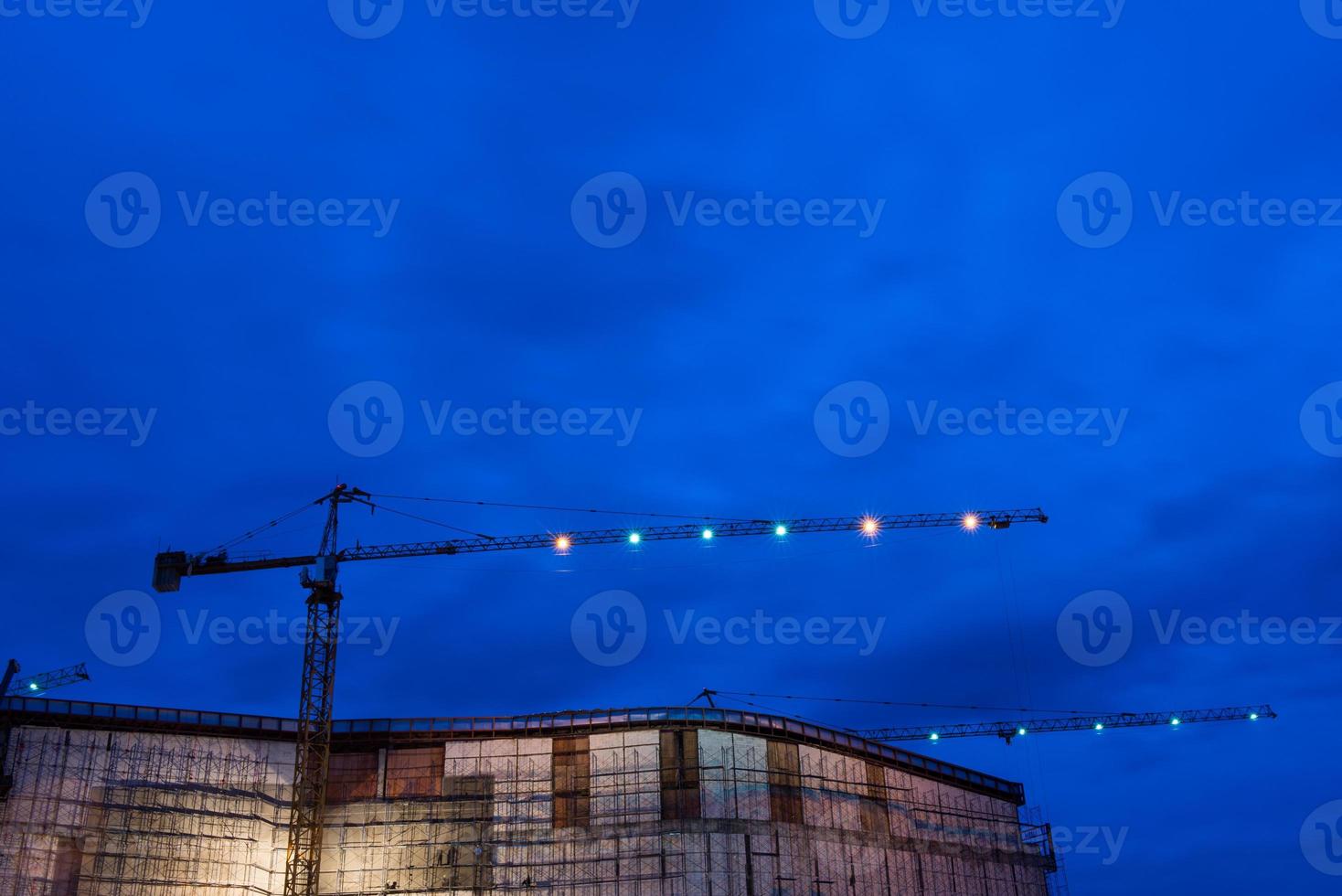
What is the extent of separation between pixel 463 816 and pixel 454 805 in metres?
0.89

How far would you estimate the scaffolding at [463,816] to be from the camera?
202 ft

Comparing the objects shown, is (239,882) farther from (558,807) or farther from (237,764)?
(558,807)

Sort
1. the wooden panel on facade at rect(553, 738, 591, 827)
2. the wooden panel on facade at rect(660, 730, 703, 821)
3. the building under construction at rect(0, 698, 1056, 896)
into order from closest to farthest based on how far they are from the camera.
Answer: the building under construction at rect(0, 698, 1056, 896)
the wooden panel on facade at rect(660, 730, 703, 821)
the wooden panel on facade at rect(553, 738, 591, 827)

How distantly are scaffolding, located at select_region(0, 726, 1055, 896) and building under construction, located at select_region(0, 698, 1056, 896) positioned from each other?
0.10m

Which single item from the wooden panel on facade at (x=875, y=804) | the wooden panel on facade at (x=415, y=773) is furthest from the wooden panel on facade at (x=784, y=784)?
the wooden panel on facade at (x=415, y=773)

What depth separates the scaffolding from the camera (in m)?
61.6

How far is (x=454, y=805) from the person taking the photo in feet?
221

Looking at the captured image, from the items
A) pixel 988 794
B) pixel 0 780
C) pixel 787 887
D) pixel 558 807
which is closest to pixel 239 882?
pixel 0 780

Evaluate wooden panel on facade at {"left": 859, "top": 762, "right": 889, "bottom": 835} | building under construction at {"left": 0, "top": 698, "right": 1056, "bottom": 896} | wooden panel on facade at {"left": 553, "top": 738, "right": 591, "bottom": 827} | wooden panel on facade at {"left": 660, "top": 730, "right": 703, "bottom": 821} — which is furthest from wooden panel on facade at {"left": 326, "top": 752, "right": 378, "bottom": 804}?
wooden panel on facade at {"left": 859, "top": 762, "right": 889, "bottom": 835}

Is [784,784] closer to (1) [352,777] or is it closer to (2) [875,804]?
(2) [875,804]

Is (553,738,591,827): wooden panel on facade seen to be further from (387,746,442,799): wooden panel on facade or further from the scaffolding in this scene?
(387,746,442,799): wooden panel on facade

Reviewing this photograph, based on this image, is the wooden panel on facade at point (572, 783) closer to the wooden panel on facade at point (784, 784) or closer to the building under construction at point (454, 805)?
the building under construction at point (454, 805)

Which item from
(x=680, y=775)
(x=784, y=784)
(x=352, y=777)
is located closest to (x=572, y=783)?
(x=680, y=775)

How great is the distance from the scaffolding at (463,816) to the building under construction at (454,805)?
10cm
